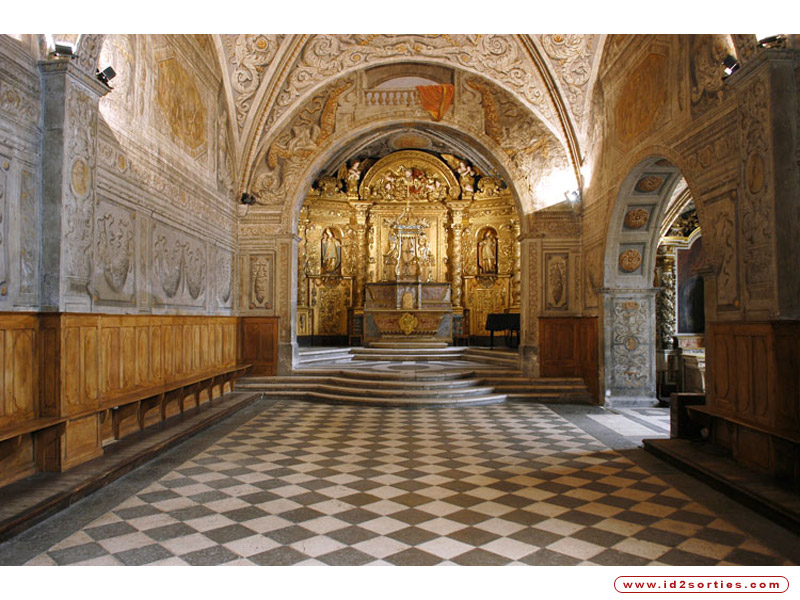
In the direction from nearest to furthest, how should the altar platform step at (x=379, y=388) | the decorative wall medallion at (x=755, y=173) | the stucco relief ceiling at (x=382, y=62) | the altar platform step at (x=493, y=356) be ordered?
the decorative wall medallion at (x=755, y=173), the altar platform step at (x=379, y=388), the stucco relief ceiling at (x=382, y=62), the altar platform step at (x=493, y=356)

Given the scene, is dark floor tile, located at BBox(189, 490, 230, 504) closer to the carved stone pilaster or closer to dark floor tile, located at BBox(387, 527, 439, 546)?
dark floor tile, located at BBox(387, 527, 439, 546)

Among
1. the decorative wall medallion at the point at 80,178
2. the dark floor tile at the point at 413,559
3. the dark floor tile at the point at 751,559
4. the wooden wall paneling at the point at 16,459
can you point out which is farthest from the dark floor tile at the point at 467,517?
the decorative wall medallion at the point at 80,178

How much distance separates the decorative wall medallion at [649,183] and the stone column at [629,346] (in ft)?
5.90

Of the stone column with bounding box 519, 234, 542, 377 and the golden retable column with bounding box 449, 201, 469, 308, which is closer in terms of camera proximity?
the stone column with bounding box 519, 234, 542, 377

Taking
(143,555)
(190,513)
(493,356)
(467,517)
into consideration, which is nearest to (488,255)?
(493,356)

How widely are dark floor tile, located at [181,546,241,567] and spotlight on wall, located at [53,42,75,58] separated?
4.42m

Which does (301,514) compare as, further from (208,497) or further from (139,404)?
(139,404)

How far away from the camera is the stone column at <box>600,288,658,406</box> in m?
9.19

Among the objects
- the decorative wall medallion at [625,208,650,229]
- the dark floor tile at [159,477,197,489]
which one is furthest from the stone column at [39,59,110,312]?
the decorative wall medallion at [625,208,650,229]

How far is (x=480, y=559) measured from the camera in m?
3.24

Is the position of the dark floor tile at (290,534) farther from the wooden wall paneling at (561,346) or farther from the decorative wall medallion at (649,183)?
the wooden wall paneling at (561,346)

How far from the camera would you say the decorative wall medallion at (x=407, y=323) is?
606 inches

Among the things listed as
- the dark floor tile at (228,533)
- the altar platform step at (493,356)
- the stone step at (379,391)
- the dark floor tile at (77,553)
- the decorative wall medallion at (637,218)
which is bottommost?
the dark floor tile at (228,533)

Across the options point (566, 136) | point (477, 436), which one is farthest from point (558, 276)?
point (477, 436)
